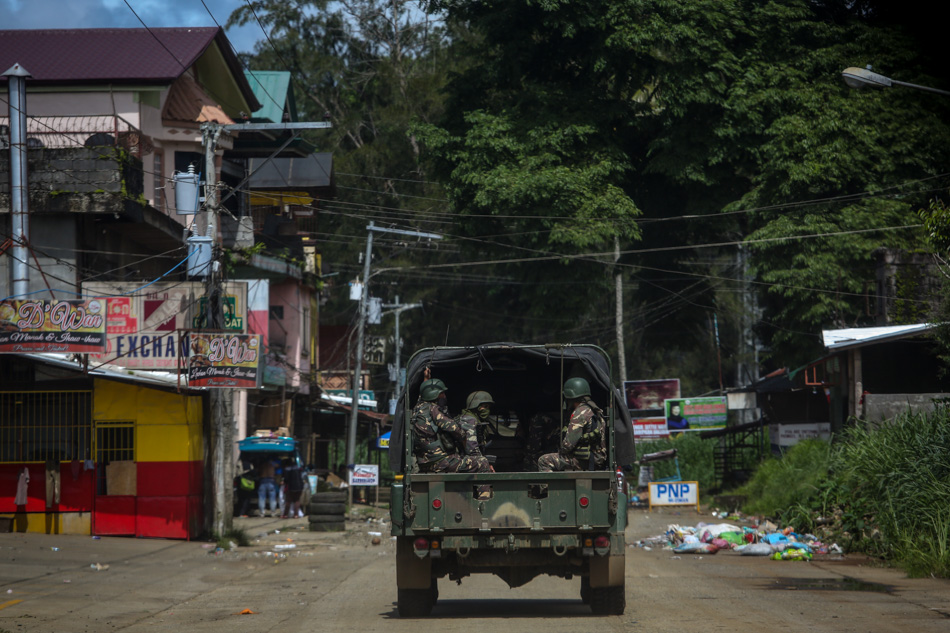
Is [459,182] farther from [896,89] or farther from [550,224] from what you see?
[896,89]

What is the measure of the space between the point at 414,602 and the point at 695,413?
30131 millimetres

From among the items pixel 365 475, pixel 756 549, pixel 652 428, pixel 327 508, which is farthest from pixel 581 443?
pixel 652 428

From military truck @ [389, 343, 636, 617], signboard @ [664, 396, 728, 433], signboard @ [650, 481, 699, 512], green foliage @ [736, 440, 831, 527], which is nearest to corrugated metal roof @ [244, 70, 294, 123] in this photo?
signboard @ [664, 396, 728, 433]

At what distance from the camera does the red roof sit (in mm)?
27750

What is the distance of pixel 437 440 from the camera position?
11375 mm

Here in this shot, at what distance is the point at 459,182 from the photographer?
113 feet

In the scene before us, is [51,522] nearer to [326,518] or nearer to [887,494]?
[326,518]

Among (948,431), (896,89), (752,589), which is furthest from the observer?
(896,89)

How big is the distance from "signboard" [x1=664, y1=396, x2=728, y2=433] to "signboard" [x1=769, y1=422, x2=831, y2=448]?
96.6 inches

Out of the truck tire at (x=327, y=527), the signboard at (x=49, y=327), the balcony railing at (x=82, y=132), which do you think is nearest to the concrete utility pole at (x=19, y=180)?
the balcony railing at (x=82, y=132)

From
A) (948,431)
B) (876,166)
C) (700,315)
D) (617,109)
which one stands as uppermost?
(617,109)

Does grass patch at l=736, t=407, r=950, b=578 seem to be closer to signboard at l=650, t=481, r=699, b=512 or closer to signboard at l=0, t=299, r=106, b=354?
signboard at l=650, t=481, r=699, b=512

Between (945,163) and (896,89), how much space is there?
2.91 metres

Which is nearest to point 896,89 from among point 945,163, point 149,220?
point 945,163
